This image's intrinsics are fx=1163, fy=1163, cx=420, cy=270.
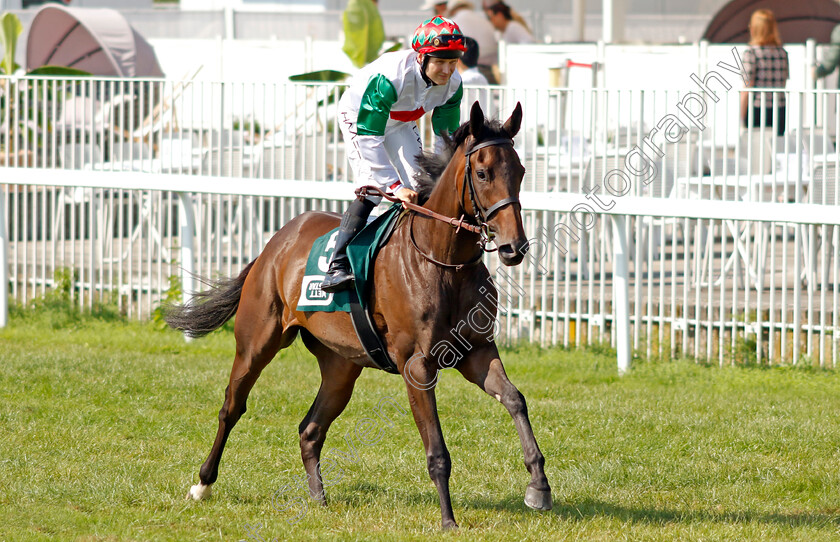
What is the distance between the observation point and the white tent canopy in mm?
18016

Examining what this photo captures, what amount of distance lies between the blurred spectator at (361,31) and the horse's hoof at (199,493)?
8.45 metres

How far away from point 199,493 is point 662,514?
2.20 m

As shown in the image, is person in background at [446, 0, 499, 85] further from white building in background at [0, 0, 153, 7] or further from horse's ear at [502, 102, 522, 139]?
white building in background at [0, 0, 153, 7]

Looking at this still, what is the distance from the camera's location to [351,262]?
5383 millimetres

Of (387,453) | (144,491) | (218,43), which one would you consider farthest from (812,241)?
(218,43)

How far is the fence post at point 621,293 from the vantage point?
8.19 meters

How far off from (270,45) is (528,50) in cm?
670

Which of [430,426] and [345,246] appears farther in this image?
[345,246]

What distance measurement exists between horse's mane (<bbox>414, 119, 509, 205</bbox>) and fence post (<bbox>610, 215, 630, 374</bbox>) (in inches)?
125

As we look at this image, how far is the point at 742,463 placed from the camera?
6125mm

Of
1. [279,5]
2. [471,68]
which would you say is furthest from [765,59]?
[279,5]

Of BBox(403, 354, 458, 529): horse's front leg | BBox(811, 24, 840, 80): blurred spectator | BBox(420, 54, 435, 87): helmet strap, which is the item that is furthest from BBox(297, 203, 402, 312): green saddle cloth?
BBox(811, 24, 840, 80): blurred spectator

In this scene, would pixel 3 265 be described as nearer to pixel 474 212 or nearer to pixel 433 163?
pixel 433 163

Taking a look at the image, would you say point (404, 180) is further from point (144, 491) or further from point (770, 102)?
point (770, 102)
